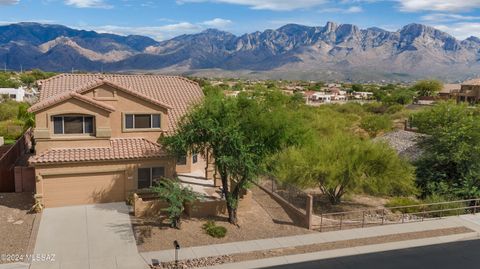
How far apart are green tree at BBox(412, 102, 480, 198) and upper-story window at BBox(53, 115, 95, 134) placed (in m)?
21.2

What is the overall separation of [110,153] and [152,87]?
360 inches

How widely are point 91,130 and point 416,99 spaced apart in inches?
3717

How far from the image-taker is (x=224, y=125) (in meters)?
21.0

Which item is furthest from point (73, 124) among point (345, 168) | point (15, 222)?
point (345, 168)

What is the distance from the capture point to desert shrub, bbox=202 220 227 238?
2008cm

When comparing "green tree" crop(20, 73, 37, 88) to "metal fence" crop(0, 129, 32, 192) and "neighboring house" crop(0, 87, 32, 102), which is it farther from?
"metal fence" crop(0, 129, 32, 192)

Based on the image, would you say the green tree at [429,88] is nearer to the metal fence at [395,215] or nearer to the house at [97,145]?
the metal fence at [395,215]

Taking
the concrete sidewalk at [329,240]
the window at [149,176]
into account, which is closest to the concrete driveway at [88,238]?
the concrete sidewalk at [329,240]

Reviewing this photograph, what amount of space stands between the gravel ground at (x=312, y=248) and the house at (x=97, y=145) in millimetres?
7946

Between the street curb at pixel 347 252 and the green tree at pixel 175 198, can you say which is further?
the green tree at pixel 175 198

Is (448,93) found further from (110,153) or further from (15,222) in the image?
(15,222)

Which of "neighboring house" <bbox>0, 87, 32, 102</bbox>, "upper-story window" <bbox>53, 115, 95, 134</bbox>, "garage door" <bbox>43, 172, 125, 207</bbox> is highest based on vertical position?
"upper-story window" <bbox>53, 115, 95, 134</bbox>

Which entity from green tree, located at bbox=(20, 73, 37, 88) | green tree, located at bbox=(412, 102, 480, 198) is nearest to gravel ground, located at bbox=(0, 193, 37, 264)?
green tree, located at bbox=(412, 102, 480, 198)

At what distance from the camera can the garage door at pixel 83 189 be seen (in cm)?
2288
